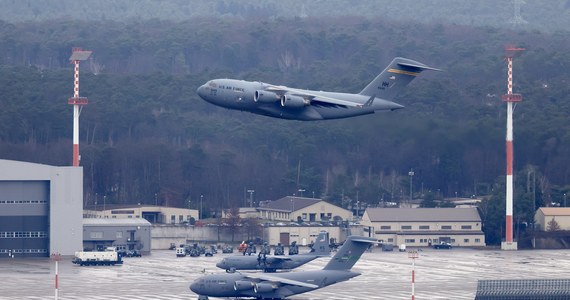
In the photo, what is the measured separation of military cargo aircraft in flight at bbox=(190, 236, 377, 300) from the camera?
8788cm

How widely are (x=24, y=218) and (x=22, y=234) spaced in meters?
1.38

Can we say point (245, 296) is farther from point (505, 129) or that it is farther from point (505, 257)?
point (505, 257)

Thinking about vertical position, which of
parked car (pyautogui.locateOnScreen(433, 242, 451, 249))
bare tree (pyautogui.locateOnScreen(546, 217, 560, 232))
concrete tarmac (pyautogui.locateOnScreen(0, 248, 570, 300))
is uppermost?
bare tree (pyautogui.locateOnScreen(546, 217, 560, 232))

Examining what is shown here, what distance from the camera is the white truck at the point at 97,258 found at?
4513 inches

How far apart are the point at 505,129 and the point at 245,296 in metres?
34.7

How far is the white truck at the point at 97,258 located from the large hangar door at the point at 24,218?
5.92m

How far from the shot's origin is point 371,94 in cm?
8056

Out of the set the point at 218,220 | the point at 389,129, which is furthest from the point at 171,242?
the point at 389,129

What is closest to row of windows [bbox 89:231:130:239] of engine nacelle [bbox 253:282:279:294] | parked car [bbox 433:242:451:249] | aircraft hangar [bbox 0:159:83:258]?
aircraft hangar [bbox 0:159:83:258]

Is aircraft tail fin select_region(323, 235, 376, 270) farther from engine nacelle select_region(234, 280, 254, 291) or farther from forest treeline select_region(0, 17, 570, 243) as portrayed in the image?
forest treeline select_region(0, 17, 570, 243)

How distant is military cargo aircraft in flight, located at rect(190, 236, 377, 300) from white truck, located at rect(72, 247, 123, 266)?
88.0 feet

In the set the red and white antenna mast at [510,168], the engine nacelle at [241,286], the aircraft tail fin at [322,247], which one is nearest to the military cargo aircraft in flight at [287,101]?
the engine nacelle at [241,286]

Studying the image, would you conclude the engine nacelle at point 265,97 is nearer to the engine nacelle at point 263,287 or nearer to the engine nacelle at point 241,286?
the engine nacelle at point 241,286

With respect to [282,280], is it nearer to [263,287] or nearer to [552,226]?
[263,287]
